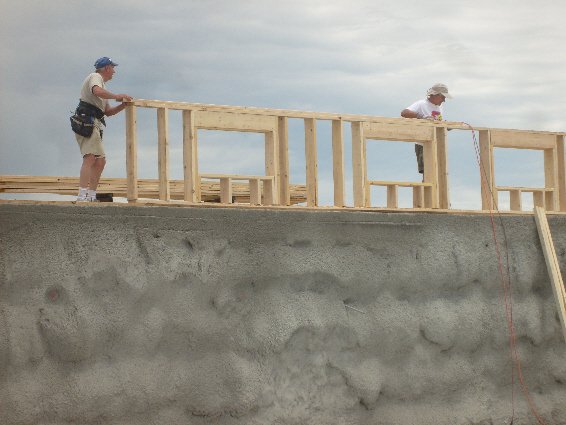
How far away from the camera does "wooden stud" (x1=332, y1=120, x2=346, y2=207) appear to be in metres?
13.1

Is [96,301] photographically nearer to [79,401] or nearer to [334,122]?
[79,401]

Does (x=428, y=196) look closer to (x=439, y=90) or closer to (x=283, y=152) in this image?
(x=439, y=90)

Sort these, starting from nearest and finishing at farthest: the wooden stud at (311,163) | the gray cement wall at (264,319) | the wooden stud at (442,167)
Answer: the gray cement wall at (264,319) → the wooden stud at (311,163) → the wooden stud at (442,167)

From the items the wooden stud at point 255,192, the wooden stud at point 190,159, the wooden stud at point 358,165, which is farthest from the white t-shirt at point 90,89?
the wooden stud at point 358,165

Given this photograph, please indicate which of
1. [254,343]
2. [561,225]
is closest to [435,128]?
[561,225]

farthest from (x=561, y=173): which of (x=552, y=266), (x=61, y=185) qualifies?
(x=61, y=185)

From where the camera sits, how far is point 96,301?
10.9 metres

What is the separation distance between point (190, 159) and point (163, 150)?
334mm

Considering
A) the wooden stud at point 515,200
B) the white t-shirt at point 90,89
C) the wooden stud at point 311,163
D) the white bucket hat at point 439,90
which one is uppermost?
the white bucket hat at point 439,90

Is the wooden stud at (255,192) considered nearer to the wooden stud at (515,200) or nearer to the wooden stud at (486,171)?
the wooden stud at (486,171)

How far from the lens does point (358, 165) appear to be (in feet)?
43.6

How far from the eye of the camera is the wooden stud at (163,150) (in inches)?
472

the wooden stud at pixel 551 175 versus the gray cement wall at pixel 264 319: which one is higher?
the wooden stud at pixel 551 175

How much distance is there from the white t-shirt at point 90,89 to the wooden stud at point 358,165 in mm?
3345
